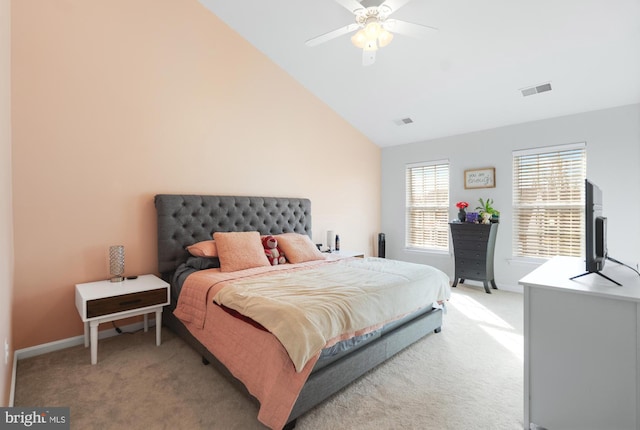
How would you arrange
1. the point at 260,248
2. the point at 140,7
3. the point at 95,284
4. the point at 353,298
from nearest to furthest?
the point at 353,298
the point at 95,284
the point at 140,7
the point at 260,248

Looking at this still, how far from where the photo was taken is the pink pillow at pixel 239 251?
9.68ft

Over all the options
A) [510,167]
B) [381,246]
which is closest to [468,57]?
[510,167]

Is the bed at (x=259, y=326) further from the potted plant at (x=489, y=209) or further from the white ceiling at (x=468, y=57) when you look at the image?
the potted plant at (x=489, y=209)

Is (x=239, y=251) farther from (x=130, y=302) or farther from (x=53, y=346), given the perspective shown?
(x=53, y=346)

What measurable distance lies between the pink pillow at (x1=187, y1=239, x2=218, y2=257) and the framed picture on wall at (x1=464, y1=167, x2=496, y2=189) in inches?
154

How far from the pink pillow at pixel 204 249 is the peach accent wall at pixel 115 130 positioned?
0.45m

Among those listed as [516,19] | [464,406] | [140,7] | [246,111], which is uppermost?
[140,7]

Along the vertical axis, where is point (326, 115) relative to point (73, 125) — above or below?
above

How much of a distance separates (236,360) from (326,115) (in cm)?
396

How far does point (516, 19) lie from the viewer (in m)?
2.77

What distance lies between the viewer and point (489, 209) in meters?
4.44

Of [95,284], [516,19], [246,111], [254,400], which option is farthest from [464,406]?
[246,111]

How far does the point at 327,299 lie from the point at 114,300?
69.0 inches

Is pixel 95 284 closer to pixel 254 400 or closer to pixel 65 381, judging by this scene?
pixel 65 381
